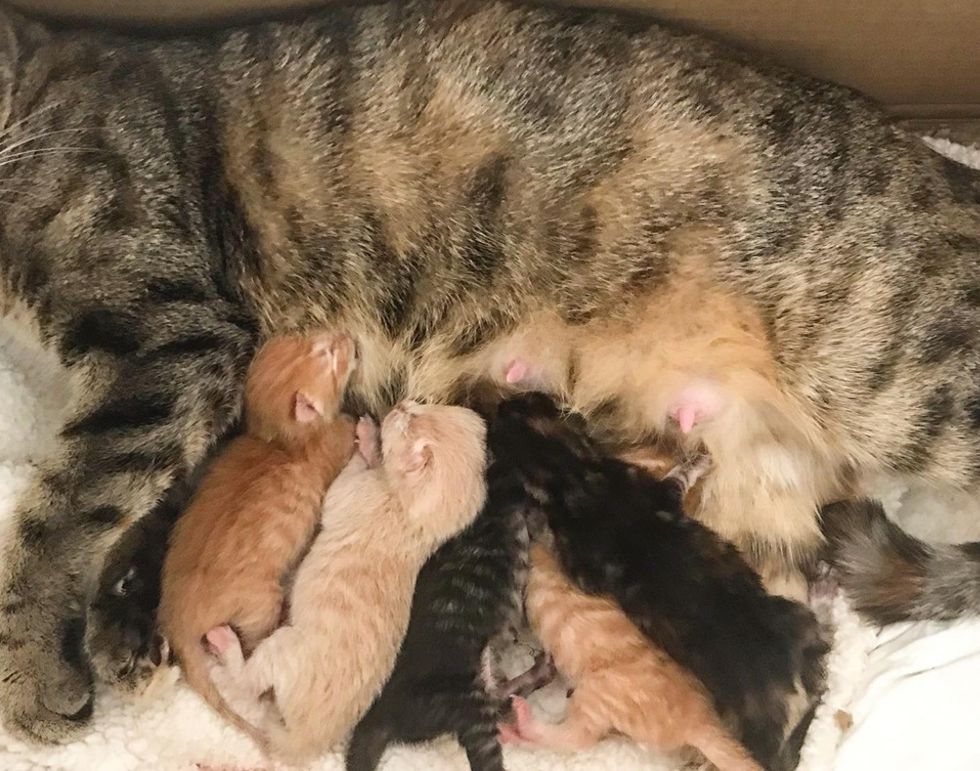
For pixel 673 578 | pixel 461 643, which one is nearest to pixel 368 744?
pixel 461 643

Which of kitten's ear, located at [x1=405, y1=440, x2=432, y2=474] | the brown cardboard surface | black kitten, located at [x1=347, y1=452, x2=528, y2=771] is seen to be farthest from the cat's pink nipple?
the brown cardboard surface

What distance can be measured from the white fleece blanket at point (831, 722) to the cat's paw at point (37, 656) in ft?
0.18

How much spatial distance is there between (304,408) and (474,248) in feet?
1.15

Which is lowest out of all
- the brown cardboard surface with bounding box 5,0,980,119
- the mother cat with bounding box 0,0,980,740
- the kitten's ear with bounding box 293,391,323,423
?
the kitten's ear with bounding box 293,391,323,423

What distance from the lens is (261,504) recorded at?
1.56 meters

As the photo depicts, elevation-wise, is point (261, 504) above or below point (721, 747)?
above

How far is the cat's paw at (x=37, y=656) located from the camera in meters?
1.49

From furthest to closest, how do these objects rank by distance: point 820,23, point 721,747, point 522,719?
1. point 820,23
2. point 522,719
3. point 721,747

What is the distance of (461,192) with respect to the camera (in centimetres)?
160

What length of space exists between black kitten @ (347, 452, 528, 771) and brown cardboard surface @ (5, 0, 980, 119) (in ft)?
2.61

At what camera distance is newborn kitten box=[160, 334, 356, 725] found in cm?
149

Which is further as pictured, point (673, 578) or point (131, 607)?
point (131, 607)

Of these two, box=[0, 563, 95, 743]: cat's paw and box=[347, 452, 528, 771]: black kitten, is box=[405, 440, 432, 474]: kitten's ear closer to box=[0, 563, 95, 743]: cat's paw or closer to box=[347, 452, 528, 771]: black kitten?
box=[347, 452, 528, 771]: black kitten

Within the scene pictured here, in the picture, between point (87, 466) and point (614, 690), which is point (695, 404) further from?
point (87, 466)
